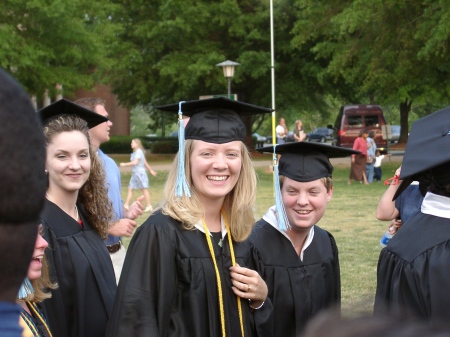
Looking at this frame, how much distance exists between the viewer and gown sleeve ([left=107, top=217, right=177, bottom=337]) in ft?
11.4

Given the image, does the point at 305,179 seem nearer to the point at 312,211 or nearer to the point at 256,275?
the point at 312,211

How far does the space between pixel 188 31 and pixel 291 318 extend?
2764cm

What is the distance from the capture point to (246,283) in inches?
147

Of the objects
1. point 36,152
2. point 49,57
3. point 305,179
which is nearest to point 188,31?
point 49,57

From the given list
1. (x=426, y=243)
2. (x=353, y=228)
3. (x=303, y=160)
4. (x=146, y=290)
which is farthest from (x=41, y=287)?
(x=353, y=228)

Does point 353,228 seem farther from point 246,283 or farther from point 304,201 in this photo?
point 246,283

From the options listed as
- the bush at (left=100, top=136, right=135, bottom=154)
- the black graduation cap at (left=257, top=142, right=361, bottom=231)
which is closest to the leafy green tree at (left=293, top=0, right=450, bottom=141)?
the black graduation cap at (left=257, top=142, right=361, bottom=231)

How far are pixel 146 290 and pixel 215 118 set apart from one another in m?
1.09

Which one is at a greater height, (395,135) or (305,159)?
(395,135)

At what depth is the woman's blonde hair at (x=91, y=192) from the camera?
14.6ft

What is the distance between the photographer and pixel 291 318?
436 centimetres

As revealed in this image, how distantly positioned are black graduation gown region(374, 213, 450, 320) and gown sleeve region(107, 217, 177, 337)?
1.00 metres

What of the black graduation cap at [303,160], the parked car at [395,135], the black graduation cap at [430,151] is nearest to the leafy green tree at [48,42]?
the black graduation cap at [303,160]

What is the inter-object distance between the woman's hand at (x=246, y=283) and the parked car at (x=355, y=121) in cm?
3062
